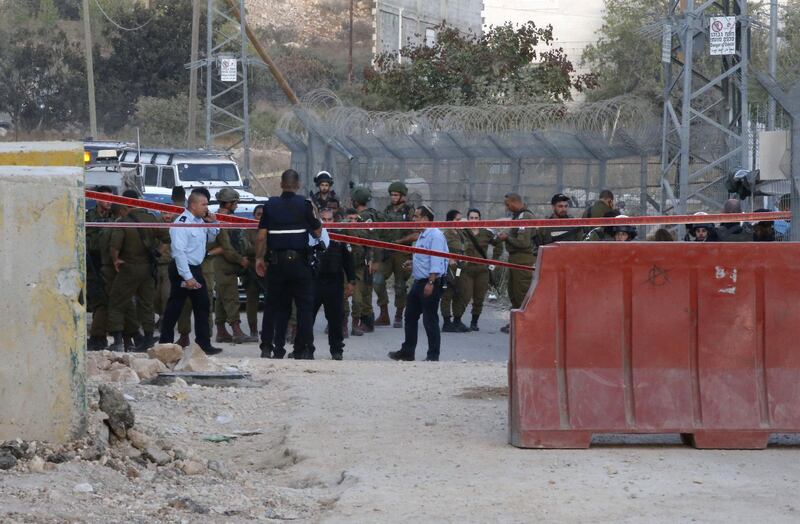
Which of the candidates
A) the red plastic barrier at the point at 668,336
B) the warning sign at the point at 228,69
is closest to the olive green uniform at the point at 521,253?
the red plastic barrier at the point at 668,336

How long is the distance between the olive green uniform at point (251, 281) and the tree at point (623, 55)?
32983 millimetres

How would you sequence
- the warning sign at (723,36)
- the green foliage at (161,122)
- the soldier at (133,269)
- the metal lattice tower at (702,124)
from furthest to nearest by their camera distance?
the green foliage at (161,122)
the metal lattice tower at (702,124)
the warning sign at (723,36)
the soldier at (133,269)

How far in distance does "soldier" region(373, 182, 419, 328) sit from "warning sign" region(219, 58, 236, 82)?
2109 centimetres

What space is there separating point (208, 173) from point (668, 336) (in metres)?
21.0

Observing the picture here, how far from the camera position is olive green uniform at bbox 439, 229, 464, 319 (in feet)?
50.1

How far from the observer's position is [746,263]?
6973 mm

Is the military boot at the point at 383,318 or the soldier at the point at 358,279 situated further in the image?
the military boot at the point at 383,318

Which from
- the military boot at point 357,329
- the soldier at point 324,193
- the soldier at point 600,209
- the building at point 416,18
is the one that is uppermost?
the building at point 416,18

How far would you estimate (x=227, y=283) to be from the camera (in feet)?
47.2

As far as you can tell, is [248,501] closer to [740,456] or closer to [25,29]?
[740,456]

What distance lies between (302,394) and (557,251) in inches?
110

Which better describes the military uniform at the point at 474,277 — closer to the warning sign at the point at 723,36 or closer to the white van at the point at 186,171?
the warning sign at the point at 723,36

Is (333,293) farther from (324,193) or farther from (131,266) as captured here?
(324,193)

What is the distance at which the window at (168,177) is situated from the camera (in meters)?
26.6
